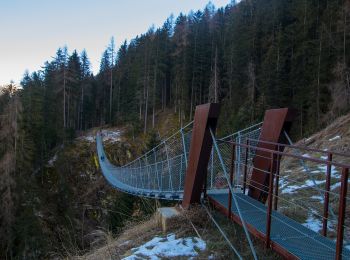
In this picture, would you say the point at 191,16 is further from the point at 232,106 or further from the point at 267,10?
the point at 232,106

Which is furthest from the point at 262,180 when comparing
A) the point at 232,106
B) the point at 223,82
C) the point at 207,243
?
the point at 223,82

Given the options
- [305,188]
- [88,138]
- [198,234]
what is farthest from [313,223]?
[88,138]

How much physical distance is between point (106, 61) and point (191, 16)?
15.2 meters

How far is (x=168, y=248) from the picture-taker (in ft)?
13.4

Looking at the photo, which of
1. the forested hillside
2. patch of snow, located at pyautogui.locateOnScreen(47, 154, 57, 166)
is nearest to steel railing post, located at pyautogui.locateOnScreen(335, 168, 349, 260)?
the forested hillside

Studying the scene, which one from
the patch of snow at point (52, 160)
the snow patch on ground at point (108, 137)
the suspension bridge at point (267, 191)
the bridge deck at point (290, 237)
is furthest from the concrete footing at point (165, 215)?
the snow patch on ground at point (108, 137)

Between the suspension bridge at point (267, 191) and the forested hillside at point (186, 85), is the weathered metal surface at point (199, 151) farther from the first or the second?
the forested hillside at point (186, 85)

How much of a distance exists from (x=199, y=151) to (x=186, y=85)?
123 ft

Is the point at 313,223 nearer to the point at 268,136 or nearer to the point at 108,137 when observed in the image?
the point at 268,136

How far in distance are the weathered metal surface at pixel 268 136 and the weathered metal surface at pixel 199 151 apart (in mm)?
664

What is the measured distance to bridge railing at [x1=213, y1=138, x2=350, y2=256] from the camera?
2.66 meters

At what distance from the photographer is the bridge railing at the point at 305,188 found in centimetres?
266

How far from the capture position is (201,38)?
43.8 meters

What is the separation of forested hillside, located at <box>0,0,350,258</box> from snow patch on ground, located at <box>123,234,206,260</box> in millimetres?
11713
